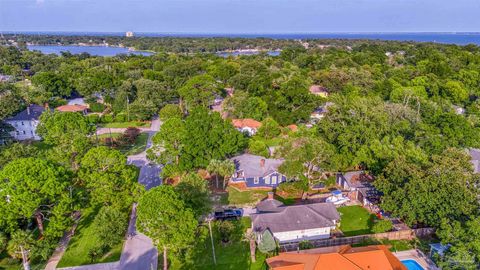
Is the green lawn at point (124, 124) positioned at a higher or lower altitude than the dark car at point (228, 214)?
higher

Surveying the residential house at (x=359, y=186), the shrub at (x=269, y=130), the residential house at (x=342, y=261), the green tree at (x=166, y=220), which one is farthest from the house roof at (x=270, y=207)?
the shrub at (x=269, y=130)

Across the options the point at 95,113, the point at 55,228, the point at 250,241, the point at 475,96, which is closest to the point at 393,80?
the point at 475,96

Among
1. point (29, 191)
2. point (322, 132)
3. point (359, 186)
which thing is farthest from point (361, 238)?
point (29, 191)

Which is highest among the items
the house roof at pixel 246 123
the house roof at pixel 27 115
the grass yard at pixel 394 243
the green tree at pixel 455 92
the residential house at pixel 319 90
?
the green tree at pixel 455 92

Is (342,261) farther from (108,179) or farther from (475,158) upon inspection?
(475,158)

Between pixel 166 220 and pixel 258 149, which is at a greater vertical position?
pixel 166 220

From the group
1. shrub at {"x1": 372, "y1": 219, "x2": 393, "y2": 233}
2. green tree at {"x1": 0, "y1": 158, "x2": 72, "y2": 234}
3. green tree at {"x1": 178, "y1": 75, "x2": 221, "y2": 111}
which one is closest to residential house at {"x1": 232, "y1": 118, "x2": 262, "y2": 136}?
green tree at {"x1": 178, "y1": 75, "x2": 221, "y2": 111}

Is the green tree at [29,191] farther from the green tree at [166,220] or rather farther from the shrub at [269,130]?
the shrub at [269,130]

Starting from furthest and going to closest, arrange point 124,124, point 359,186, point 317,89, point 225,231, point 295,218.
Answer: point 317,89
point 124,124
point 359,186
point 295,218
point 225,231
